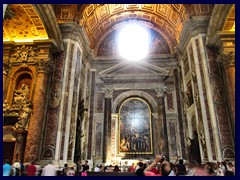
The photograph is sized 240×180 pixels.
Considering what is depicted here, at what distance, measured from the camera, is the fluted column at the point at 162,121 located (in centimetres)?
1203

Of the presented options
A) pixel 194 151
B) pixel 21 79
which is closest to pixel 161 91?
pixel 194 151

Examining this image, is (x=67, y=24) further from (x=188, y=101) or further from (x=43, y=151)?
(x=188, y=101)

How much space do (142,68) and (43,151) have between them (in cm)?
781

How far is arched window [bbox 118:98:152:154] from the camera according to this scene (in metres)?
12.4

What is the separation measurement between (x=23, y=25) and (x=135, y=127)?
7793 millimetres

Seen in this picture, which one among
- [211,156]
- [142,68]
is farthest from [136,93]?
[211,156]

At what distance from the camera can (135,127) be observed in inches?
508

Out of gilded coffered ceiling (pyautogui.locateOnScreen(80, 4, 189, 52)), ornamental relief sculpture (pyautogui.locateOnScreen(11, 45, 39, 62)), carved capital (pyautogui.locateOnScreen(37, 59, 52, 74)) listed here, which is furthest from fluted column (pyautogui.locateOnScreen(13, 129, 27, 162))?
gilded coffered ceiling (pyautogui.locateOnScreen(80, 4, 189, 52))

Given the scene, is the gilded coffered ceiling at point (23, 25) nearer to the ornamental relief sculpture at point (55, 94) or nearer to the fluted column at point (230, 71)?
the ornamental relief sculpture at point (55, 94)

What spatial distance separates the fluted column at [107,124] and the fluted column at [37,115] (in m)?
4.71

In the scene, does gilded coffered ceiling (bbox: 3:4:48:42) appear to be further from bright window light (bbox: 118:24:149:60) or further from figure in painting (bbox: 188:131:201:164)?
figure in painting (bbox: 188:131:201:164)

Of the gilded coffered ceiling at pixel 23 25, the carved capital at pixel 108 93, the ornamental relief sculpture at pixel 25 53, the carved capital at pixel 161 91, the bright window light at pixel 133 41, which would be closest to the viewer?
the gilded coffered ceiling at pixel 23 25

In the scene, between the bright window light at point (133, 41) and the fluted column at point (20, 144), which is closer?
the fluted column at point (20, 144)

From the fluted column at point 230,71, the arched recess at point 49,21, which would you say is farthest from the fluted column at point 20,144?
the fluted column at point 230,71
